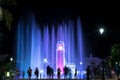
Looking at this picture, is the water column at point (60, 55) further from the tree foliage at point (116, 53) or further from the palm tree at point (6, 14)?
the palm tree at point (6, 14)

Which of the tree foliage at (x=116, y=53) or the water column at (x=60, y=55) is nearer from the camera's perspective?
the tree foliage at (x=116, y=53)

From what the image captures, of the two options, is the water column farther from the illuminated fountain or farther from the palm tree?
the palm tree

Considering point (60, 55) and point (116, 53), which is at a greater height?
point (60, 55)

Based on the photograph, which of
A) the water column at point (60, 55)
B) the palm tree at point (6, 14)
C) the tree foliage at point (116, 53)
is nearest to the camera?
the palm tree at point (6, 14)

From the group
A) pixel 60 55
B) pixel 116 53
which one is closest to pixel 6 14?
pixel 116 53

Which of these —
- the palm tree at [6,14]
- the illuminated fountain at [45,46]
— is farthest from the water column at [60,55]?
the palm tree at [6,14]

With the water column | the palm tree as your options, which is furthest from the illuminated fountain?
the palm tree

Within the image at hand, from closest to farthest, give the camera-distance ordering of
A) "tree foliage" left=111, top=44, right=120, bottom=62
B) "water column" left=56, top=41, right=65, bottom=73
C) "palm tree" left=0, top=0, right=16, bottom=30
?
1. "palm tree" left=0, top=0, right=16, bottom=30
2. "tree foliage" left=111, top=44, right=120, bottom=62
3. "water column" left=56, top=41, right=65, bottom=73

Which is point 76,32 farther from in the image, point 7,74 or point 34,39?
point 7,74

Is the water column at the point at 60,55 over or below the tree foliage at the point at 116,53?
over

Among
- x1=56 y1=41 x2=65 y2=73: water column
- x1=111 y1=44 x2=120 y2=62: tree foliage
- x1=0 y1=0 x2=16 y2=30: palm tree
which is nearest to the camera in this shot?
x1=0 y1=0 x2=16 y2=30: palm tree

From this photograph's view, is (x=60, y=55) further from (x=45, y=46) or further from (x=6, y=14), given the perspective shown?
(x=6, y=14)

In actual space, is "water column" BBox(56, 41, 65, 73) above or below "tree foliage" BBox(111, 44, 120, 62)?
above

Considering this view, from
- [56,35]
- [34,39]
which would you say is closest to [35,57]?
[34,39]
